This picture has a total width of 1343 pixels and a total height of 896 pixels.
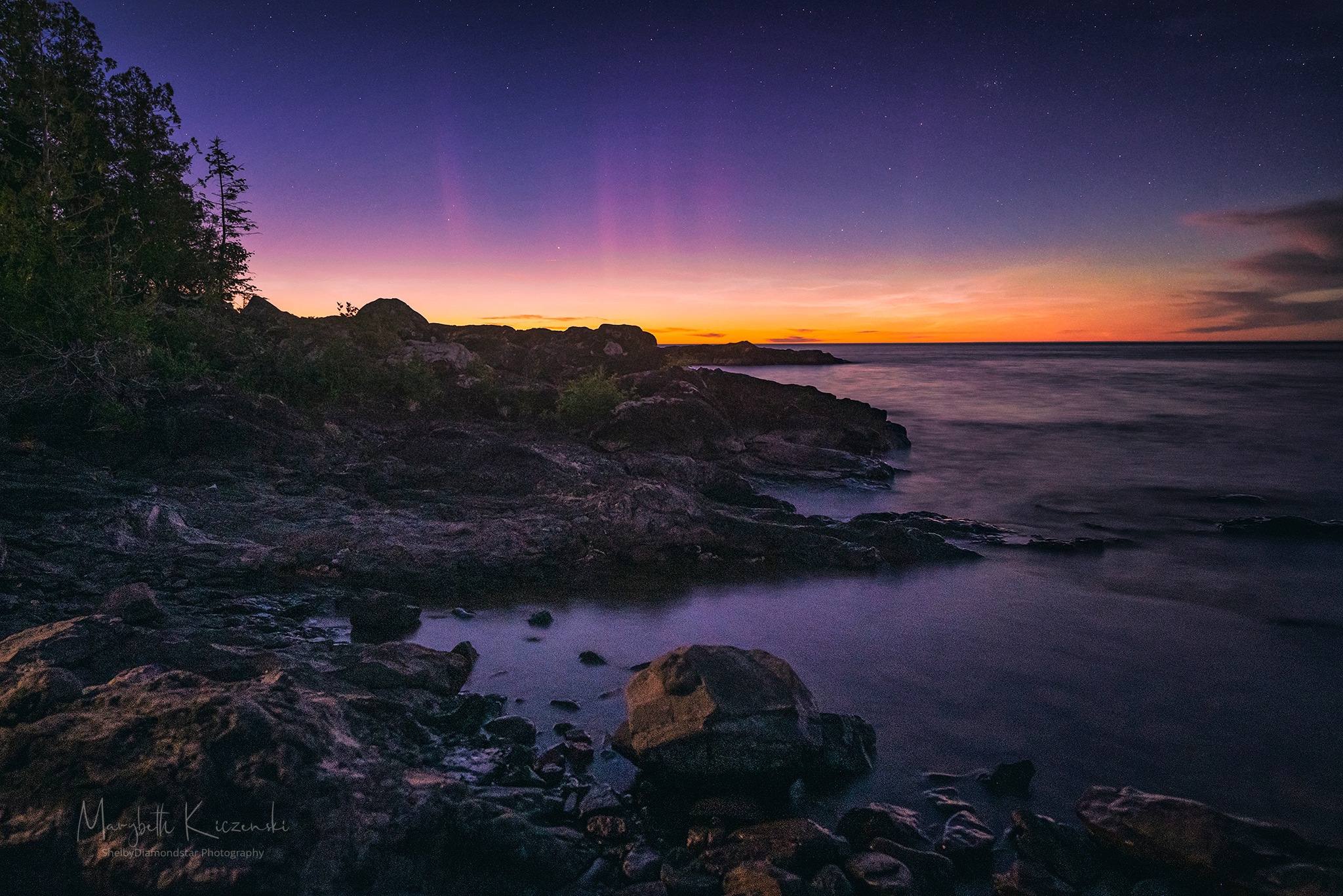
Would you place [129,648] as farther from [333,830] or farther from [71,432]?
[71,432]

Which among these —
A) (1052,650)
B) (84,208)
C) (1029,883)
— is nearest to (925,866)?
(1029,883)

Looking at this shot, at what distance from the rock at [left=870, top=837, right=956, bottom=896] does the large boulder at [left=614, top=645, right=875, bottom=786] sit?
898 mm

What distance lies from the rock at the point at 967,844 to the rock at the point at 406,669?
4.46 metres

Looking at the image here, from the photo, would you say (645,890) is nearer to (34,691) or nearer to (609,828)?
(609,828)

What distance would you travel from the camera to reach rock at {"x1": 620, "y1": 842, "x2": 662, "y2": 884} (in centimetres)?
435

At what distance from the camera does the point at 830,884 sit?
414 centimetres

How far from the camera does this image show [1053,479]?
69.0ft

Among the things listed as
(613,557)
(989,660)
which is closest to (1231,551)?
(989,660)

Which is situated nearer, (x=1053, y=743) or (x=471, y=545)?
(x=1053, y=743)

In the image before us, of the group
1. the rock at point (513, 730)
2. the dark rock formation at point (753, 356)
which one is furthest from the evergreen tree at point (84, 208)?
the dark rock formation at point (753, 356)

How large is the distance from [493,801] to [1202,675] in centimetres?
856

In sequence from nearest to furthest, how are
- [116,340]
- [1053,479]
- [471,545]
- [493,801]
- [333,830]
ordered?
[333,830]
[493,801]
[471,545]
[116,340]
[1053,479]

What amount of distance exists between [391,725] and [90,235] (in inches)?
751

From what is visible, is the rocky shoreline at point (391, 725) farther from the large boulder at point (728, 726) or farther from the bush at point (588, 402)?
the bush at point (588, 402)
